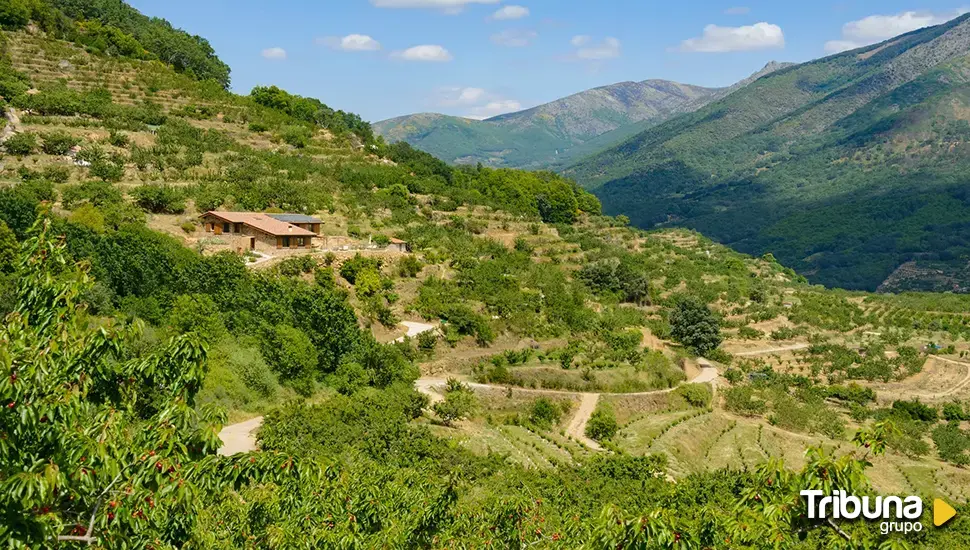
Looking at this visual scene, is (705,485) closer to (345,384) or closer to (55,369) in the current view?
(345,384)

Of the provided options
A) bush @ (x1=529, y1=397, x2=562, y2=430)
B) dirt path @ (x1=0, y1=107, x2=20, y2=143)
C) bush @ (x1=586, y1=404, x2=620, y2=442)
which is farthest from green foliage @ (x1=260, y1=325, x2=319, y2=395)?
dirt path @ (x1=0, y1=107, x2=20, y2=143)

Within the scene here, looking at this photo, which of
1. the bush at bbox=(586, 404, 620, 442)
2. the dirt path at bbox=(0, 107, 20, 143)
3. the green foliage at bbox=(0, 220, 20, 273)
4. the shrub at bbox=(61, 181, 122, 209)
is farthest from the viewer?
the dirt path at bbox=(0, 107, 20, 143)

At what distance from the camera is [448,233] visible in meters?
46.6

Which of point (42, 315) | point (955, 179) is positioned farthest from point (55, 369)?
point (955, 179)

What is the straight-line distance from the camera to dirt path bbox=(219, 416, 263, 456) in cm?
1874

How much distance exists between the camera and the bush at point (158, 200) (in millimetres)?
36438

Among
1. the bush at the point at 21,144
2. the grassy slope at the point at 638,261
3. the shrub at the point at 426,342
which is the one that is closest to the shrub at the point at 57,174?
the grassy slope at the point at 638,261

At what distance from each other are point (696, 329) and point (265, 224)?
25.1 meters

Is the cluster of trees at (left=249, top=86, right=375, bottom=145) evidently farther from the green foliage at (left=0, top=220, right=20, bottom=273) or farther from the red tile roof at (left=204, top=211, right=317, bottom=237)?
the green foliage at (left=0, top=220, right=20, bottom=273)

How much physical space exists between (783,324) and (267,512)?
46.1 m

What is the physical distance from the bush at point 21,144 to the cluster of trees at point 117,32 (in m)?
21.2

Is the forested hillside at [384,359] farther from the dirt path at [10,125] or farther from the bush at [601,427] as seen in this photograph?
the dirt path at [10,125]

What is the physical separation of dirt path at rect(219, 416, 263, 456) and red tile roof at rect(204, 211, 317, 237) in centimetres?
1474

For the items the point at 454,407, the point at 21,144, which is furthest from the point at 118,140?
the point at 454,407
